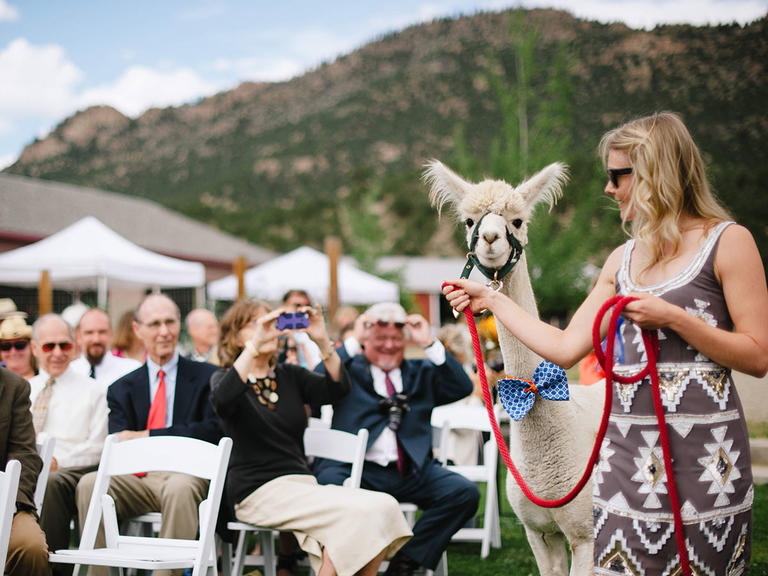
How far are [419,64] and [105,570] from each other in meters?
65.6

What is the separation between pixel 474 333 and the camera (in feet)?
8.28

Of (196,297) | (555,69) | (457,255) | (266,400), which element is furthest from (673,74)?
(266,400)

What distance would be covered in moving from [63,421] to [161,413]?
653mm

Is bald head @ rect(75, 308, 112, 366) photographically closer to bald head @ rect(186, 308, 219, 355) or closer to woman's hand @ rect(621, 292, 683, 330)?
bald head @ rect(186, 308, 219, 355)

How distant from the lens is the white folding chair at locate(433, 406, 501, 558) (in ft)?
18.3

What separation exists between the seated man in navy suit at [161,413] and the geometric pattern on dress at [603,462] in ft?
9.09

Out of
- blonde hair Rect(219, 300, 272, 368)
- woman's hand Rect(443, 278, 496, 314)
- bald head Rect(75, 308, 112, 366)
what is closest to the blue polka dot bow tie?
woman's hand Rect(443, 278, 496, 314)

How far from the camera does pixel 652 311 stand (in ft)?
6.11

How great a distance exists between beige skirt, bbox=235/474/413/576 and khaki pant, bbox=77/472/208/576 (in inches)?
12.0

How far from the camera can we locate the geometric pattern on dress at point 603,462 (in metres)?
2.12

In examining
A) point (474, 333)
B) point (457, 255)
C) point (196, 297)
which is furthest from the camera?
point (457, 255)

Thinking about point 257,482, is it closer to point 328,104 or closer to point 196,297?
point 196,297

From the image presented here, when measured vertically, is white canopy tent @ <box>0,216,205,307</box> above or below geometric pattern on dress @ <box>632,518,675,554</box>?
above

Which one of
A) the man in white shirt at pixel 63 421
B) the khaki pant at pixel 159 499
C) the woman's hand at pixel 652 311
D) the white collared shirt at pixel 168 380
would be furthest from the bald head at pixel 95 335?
the woman's hand at pixel 652 311
